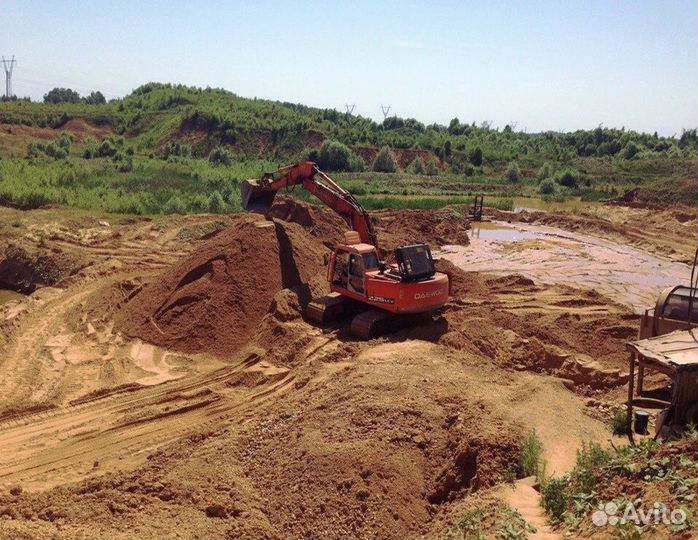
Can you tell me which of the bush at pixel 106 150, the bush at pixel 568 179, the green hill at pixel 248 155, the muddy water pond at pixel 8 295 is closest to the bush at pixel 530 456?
the muddy water pond at pixel 8 295

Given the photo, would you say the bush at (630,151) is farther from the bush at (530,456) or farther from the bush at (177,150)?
the bush at (530,456)

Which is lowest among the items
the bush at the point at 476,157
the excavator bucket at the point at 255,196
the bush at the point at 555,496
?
the bush at the point at 555,496

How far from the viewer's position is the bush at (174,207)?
2777cm

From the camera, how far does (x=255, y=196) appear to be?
17328 mm

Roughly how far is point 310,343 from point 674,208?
2862 centimetres

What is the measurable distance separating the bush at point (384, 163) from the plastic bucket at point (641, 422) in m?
45.2

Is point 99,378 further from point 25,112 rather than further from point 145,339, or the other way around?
point 25,112

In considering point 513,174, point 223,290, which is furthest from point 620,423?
point 513,174

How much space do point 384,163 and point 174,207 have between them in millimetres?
28551

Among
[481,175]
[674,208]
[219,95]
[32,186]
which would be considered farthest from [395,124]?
[32,186]

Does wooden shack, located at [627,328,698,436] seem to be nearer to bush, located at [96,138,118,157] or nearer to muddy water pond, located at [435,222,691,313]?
muddy water pond, located at [435,222,691,313]

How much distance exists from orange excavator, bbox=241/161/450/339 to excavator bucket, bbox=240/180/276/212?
209cm

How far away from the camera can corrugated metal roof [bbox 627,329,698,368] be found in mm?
7914

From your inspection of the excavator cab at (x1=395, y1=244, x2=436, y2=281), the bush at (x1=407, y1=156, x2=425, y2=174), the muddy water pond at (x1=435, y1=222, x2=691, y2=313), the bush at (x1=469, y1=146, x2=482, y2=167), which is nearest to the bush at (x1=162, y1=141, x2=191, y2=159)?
the bush at (x1=407, y1=156, x2=425, y2=174)
